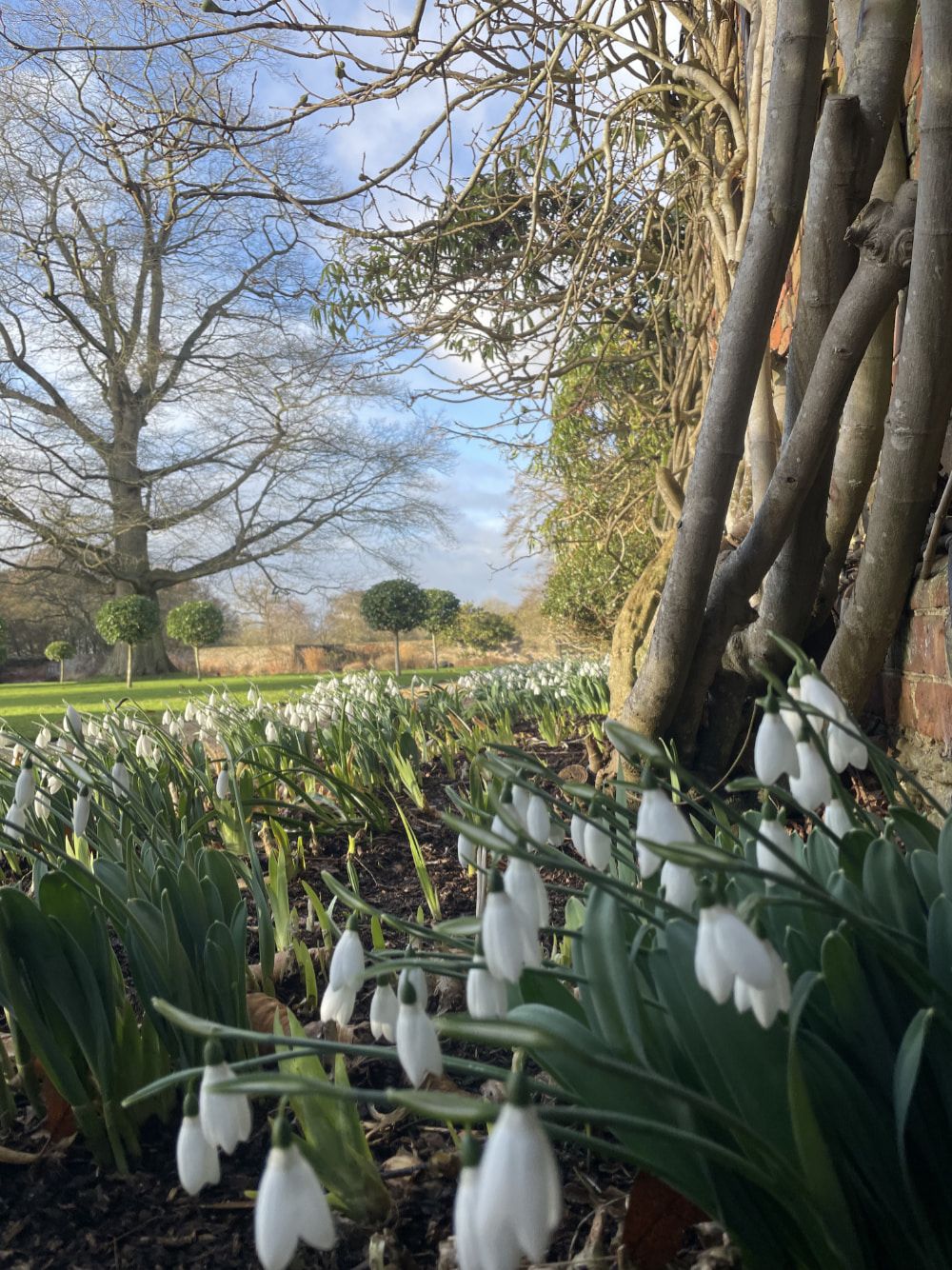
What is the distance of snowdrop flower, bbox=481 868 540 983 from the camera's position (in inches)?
26.5

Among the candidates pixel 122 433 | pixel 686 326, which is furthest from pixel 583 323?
pixel 122 433

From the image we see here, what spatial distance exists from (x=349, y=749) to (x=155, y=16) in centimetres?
273

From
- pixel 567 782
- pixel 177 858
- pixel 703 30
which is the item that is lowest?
pixel 177 858

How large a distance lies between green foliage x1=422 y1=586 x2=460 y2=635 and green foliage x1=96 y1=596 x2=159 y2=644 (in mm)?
5045

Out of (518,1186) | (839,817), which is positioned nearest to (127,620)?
(839,817)

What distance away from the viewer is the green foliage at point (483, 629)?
19641 mm

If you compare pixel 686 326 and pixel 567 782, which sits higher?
pixel 686 326

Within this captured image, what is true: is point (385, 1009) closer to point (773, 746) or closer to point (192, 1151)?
point (192, 1151)

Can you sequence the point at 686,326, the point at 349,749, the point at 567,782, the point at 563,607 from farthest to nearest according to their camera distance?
the point at 563,607 → the point at 686,326 → the point at 349,749 → the point at 567,782

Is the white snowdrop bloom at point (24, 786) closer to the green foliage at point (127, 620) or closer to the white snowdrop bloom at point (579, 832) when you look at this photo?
the white snowdrop bloom at point (579, 832)

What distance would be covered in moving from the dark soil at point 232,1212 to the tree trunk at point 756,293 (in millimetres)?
1319

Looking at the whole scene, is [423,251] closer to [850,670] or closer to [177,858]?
[850,670]

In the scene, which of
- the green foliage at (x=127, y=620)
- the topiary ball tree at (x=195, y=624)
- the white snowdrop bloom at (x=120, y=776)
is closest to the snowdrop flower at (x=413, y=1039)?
the white snowdrop bloom at (x=120, y=776)

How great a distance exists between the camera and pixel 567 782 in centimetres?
90
